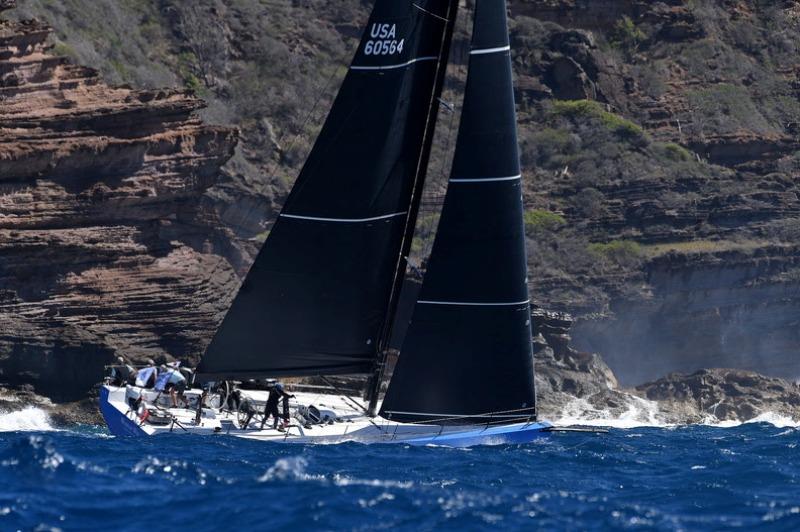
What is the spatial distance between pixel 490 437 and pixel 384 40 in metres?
6.49

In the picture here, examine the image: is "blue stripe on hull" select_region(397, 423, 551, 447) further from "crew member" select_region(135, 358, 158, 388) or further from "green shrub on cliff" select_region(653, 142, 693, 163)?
"green shrub on cliff" select_region(653, 142, 693, 163)

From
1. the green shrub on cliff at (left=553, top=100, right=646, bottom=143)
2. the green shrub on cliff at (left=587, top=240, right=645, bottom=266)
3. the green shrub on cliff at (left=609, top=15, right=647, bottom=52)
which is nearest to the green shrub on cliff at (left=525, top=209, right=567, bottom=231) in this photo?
the green shrub on cliff at (left=587, top=240, right=645, bottom=266)

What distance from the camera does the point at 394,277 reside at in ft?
89.6

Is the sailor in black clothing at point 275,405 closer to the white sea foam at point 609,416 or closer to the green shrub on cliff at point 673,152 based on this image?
the white sea foam at point 609,416

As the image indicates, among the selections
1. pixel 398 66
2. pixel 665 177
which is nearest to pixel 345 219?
pixel 398 66

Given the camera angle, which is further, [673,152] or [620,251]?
[673,152]

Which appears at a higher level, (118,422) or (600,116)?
(600,116)

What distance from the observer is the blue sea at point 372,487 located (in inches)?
721

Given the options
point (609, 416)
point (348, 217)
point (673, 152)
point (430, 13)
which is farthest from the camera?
point (673, 152)

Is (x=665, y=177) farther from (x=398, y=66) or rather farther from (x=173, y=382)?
(x=173, y=382)

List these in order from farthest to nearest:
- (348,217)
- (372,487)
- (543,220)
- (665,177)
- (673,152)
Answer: (673,152), (665,177), (543,220), (348,217), (372,487)

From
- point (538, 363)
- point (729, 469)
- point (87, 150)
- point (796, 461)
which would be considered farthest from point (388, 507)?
point (538, 363)

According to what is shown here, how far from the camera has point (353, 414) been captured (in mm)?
27547

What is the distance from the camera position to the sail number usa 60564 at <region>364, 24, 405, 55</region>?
2688 centimetres
